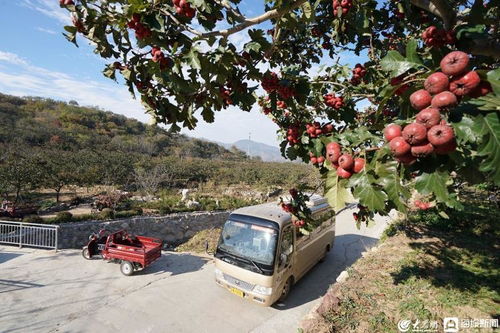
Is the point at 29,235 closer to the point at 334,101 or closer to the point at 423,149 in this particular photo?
the point at 334,101

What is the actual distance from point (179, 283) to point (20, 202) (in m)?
16.2

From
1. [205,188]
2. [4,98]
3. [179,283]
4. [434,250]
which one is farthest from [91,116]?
[434,250]

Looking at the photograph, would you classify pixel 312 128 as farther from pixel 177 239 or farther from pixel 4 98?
pixel 4 98

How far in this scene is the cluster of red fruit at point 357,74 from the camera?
393 cm

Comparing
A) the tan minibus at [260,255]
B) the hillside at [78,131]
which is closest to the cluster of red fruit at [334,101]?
the tan minibus at [260,255]

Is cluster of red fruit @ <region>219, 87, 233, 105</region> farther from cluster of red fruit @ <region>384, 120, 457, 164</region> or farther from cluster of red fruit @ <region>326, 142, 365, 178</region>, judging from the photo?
cluster of red fruit @ <region>384, 120, 457, 164</region>

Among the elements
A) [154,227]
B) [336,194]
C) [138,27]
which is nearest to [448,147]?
[336,194]

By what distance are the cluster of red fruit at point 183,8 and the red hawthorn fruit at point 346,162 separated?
1737 mm

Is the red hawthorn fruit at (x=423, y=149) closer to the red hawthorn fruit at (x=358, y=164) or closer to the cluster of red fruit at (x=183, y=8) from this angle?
the red hawthorn fruit at (x=358, y=164)

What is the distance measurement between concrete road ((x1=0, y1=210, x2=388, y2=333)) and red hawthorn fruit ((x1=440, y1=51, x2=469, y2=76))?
570 centimetres

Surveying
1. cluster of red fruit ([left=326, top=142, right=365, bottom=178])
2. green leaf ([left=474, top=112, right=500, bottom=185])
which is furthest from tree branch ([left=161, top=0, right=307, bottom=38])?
green leaf ([left=474, top=112, right=500, bottom=185])

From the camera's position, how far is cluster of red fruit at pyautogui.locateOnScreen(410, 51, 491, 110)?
1.33 metres

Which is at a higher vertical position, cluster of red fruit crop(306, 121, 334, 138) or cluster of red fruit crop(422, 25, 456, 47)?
cluster of red fruit crop(422, 25, 456, 47)

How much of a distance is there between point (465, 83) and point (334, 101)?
2.34 m
